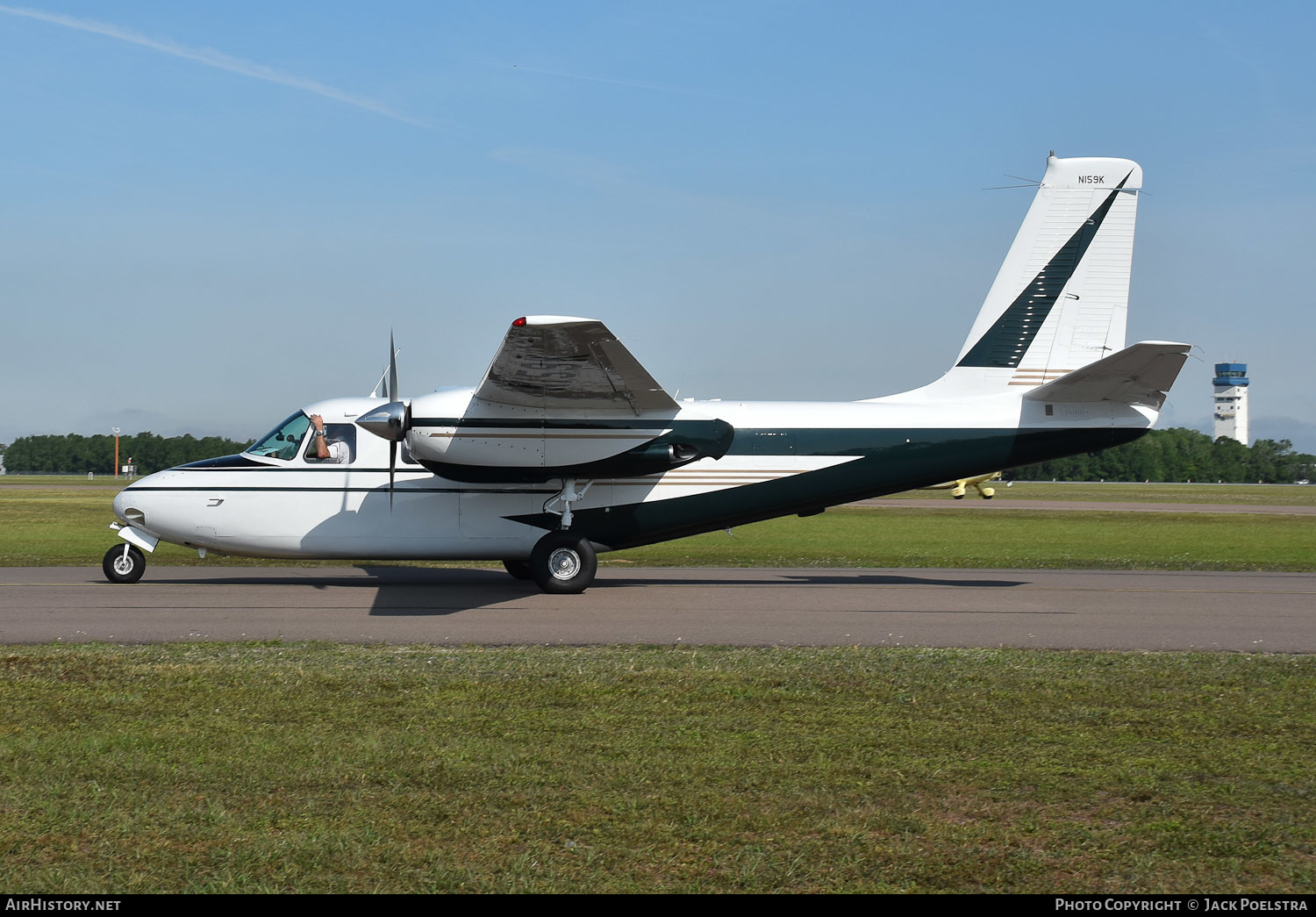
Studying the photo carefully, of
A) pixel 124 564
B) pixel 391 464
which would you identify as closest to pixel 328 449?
pixel 391 464

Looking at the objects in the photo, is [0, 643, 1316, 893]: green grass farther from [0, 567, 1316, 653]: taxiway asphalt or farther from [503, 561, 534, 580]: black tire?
[503, 561, 534, 580]: black tire

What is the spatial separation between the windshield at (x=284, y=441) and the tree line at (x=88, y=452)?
117 metres

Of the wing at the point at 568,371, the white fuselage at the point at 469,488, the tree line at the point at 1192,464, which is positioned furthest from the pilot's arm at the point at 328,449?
the tree line at the point at 1192,464

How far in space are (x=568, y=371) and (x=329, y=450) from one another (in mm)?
4757

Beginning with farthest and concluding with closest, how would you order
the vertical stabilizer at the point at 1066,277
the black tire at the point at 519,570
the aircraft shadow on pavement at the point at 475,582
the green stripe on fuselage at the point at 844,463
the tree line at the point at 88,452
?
1. the tree line at the point at 88,452
2. the black tire at the point at 519,570
3. the vertical stabilizer at the point at 1066,277
4. the green stripe on fuselage at the point at 844,463
5. the aircraft shadow on pavement at the point at 475,582

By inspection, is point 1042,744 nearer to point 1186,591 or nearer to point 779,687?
point 779,687

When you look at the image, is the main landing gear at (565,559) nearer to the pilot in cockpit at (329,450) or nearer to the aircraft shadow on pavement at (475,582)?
the aircraft shadow on pavement at (475,582)

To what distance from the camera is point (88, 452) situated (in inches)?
5728

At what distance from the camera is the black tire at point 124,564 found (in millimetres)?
16812

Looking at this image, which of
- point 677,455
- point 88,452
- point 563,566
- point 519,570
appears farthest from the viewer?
point 88,452

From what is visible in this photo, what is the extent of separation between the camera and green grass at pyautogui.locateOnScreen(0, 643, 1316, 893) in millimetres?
4777

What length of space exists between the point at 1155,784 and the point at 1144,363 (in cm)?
1067

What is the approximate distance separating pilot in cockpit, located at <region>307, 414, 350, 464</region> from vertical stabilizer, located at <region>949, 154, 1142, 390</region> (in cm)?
1028

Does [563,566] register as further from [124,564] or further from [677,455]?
[124,564]
